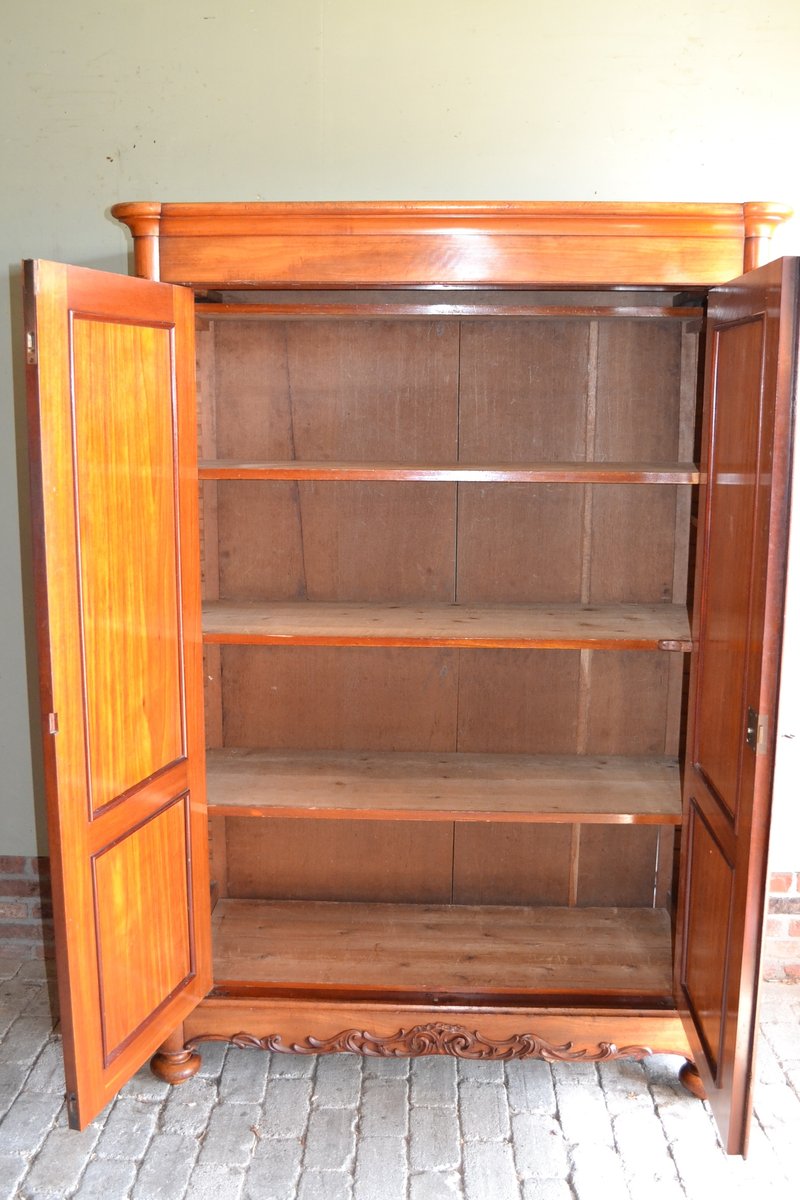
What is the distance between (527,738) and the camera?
3039 mm

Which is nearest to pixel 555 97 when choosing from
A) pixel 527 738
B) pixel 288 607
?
pixel 288 607

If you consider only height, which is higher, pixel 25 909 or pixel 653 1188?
pixel 25 909

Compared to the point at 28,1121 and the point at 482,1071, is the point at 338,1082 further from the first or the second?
the point at 28,1121

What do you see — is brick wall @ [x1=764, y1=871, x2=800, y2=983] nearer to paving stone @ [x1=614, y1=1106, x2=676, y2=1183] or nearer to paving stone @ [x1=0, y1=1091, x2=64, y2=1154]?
paving stone @ [x1=614, y1=1106, x2=676, y2=1183]

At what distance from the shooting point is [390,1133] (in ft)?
8.02

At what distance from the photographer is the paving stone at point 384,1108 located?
8.05 ft

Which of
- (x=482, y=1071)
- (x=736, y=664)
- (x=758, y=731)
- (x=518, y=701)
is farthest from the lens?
(x=518, y=701)

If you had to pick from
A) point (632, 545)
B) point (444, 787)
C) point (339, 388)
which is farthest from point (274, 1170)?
point (339, 388)

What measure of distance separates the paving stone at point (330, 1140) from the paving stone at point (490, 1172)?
0.27 meters

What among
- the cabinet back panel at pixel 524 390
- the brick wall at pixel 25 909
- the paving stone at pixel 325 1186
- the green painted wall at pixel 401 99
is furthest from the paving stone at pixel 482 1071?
the green painted wall at pixel 401 99

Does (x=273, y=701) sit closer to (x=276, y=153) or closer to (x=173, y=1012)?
(x=173, y=1012)

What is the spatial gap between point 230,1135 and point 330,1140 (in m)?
0.24

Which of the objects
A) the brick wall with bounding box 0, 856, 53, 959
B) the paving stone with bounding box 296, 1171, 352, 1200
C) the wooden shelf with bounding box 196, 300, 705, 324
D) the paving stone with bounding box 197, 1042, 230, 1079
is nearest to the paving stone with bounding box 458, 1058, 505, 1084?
the paving stone with bounding box 296, 1171, 352, 1200

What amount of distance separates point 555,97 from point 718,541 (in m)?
1.35
